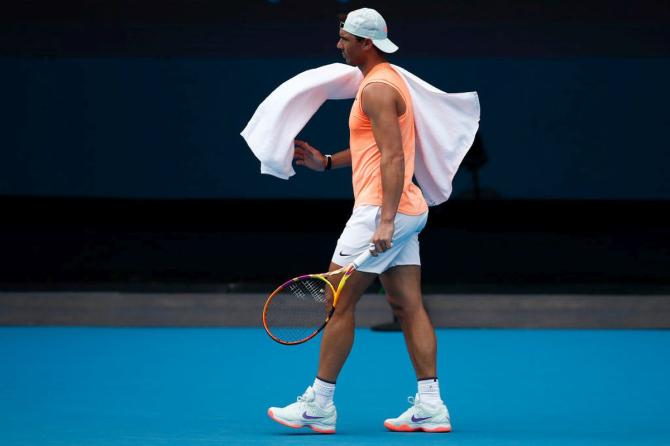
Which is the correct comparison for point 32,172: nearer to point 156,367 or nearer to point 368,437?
point 156,367

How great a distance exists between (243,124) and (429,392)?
15.7 ft

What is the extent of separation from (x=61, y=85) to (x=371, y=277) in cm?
510

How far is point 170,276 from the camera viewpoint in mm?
9586

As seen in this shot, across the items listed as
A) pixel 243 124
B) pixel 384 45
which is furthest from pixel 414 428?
pixel 243 124

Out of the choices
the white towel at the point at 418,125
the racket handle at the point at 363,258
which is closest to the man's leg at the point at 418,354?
the racket handle at the point at 363,258

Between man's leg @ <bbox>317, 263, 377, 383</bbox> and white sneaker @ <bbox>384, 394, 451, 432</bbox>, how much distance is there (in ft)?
1.12

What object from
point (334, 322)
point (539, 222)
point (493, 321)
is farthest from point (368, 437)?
point (539, 222)

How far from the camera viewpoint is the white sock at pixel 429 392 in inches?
194

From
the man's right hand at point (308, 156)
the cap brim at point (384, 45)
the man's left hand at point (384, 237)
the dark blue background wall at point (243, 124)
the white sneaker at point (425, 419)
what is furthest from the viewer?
the dark blue background wall at point (243, 124)

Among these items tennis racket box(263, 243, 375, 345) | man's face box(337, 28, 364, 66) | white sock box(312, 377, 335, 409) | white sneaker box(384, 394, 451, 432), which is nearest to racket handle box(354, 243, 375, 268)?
tennis racket box(263, 243, 375, 345)

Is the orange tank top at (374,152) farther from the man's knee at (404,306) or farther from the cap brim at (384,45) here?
the man's knee at (404,306)

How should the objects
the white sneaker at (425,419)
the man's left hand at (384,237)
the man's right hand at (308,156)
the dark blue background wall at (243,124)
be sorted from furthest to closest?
1. the dark blue background wall at (243,124)
2. the man's right hand at (308,156)
3. the white sneaker at (425,419)
4. the man's left hand at (384,237)

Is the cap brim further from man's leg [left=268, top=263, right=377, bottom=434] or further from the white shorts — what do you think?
man's leg [left=268, top=263, right=377, bottom=434]

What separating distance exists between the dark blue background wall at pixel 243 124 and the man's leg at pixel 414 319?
440 centimetres
